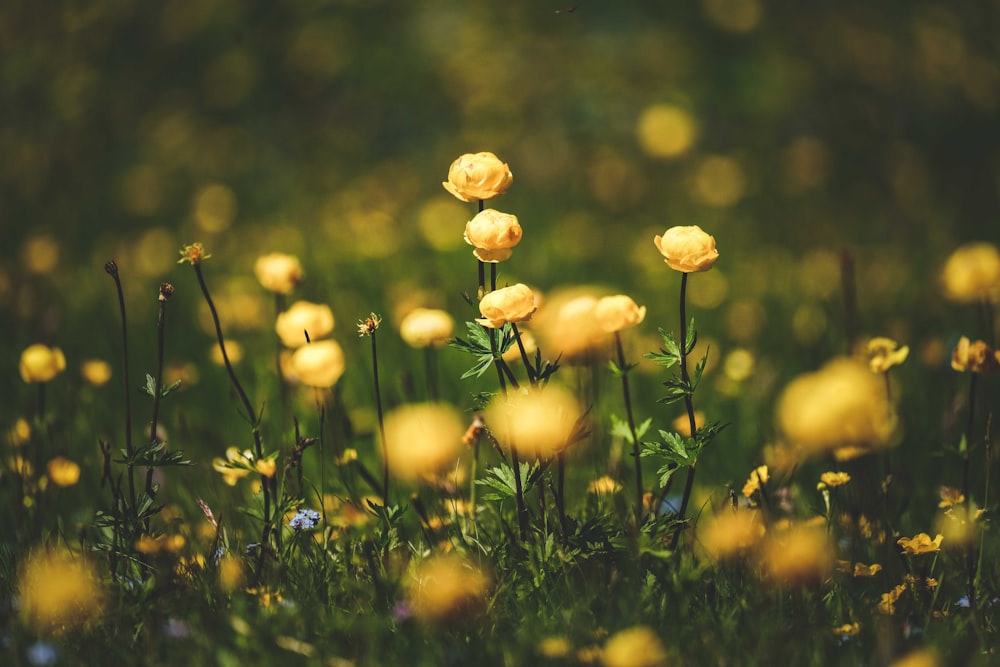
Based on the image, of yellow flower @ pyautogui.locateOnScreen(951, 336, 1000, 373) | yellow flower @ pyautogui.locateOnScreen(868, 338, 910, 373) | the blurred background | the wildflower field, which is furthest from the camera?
the blurred background

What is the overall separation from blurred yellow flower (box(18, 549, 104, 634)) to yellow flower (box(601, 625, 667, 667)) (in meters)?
0.84

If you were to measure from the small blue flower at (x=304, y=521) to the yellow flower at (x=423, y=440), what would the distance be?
18cm

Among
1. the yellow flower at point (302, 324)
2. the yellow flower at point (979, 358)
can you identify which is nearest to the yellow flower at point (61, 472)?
the yellow flower at point (302, 324)

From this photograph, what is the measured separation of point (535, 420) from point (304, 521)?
48 centimetres

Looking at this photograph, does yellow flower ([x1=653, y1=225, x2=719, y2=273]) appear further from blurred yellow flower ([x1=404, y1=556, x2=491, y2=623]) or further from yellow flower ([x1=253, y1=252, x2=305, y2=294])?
yellow flower ([x1=253, y1=252, x2=305, y2=294])

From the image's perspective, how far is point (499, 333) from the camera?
1.51m

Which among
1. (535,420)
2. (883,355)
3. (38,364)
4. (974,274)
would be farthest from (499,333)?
(974,274)

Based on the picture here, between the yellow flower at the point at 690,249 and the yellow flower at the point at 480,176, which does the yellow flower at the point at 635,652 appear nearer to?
the yellow flower at the point at 690,249

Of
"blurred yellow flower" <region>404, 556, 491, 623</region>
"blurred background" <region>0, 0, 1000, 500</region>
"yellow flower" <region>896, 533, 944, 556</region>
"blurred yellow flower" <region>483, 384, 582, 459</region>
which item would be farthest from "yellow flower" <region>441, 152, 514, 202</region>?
"blurred background" <region>0, 0, 1000, 500</region>

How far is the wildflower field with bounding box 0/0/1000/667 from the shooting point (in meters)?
1.44

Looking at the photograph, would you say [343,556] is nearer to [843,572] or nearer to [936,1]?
[843,572]

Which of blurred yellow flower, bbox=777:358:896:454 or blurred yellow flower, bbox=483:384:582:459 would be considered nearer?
blurred yellow flower, bbox=777:358:896:454

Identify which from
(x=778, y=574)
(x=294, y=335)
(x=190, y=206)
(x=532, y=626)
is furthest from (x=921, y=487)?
(x=190, y=206)

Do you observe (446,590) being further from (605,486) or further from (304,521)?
(605,486)
